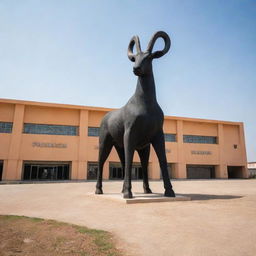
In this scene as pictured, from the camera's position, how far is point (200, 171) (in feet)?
112

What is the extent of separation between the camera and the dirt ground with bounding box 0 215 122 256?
2.76 meters

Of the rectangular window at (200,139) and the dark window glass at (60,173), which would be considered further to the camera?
the rectangular window at (200,139)

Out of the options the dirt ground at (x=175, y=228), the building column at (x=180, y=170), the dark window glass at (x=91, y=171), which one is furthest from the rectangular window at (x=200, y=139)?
the dirt ground at (x=175, y=228)

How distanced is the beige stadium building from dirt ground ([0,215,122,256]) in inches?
906

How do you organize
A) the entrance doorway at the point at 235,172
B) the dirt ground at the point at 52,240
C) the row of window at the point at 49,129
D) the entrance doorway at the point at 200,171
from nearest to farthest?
the dirt ground at the point at 52,240 < the row of window at the point at 49,129 < the entrance doorway at the point at 200,171 < the entrance doorway at the point at 235,172

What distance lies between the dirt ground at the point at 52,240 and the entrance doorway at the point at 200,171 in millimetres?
31366

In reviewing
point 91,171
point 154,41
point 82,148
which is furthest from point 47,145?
point 154,41

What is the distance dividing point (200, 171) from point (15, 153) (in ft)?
81.1

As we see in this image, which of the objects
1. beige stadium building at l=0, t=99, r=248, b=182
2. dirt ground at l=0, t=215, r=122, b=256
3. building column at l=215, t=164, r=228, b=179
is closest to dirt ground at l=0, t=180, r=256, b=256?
dirt ground at l=0, t=215, r=122, b=256

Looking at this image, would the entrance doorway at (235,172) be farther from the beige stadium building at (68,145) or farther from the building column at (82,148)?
the building column at (82,148)

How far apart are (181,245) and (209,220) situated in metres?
1.45

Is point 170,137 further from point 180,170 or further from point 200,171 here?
point 200,171

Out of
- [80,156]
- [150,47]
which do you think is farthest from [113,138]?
[80,156]

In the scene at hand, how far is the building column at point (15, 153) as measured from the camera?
80.7 ft
